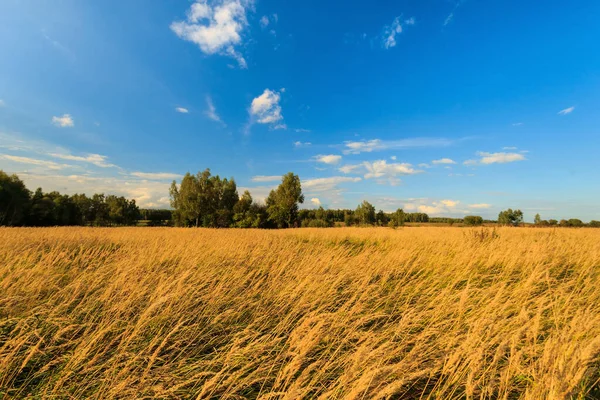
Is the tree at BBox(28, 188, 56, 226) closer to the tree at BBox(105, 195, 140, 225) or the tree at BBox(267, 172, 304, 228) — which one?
the tree at BBox(105, 195, 140, 225)

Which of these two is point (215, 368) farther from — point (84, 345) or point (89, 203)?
point (89, 203)

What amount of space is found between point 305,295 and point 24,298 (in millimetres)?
3764

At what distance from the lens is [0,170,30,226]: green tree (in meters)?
33.4

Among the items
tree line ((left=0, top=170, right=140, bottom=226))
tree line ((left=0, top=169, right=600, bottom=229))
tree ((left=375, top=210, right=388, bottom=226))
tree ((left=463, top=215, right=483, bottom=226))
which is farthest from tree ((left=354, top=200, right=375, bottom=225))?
tree line ((left=0, top=170, right=140, bottom=226))

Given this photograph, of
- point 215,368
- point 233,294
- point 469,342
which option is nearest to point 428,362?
point 469,342

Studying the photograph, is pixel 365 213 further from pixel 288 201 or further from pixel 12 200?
pixel 12 200

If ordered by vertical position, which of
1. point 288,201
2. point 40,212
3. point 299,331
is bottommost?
point 299,331

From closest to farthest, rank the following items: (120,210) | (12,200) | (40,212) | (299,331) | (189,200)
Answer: (299,331)
(12,200)
(40,212)
(189,200)
(120,210)

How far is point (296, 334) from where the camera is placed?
8.04 ft

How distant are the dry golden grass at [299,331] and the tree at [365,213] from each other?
6640 cm

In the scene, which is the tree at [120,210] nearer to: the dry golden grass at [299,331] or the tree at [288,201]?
the tree at [288,201]

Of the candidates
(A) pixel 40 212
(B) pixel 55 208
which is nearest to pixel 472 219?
(A) pixel 40 212

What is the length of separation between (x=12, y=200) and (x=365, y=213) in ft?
229

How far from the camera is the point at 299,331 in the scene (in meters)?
2.51
